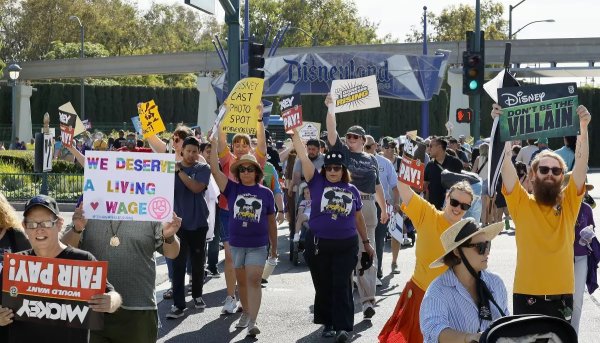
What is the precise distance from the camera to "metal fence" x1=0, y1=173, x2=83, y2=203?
2567 centimetres

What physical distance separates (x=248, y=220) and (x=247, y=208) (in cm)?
12

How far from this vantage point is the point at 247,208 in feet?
33.9

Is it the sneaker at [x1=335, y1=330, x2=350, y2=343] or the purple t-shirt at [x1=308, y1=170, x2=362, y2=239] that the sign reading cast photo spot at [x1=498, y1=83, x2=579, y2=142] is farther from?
the sneaker at [x1=335, y1=330, x2=350, y2=343]

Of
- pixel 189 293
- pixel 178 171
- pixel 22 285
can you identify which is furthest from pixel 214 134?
pixel 22 285

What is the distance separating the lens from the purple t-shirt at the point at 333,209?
390 inches

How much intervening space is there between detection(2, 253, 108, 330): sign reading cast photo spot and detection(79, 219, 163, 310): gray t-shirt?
1.41 m

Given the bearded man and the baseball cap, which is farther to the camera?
the bearded man

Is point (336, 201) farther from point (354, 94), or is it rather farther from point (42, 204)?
point (354, 94)

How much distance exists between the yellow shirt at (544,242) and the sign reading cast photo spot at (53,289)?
2.96 m

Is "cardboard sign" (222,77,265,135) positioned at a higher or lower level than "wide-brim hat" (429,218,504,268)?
higher

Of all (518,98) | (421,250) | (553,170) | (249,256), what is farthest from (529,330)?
(249,256)

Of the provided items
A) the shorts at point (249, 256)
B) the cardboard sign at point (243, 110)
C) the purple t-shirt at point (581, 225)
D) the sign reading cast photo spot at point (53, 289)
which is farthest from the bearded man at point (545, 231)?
the cardboard sign at point (243, 110)

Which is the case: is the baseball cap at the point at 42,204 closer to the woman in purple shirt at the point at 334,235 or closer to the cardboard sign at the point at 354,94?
the woman in purple shirt at the point at 334,235

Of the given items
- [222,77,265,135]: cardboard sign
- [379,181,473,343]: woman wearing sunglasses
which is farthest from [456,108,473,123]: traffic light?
[379,181,473,343]: woman wearing sunglasses
